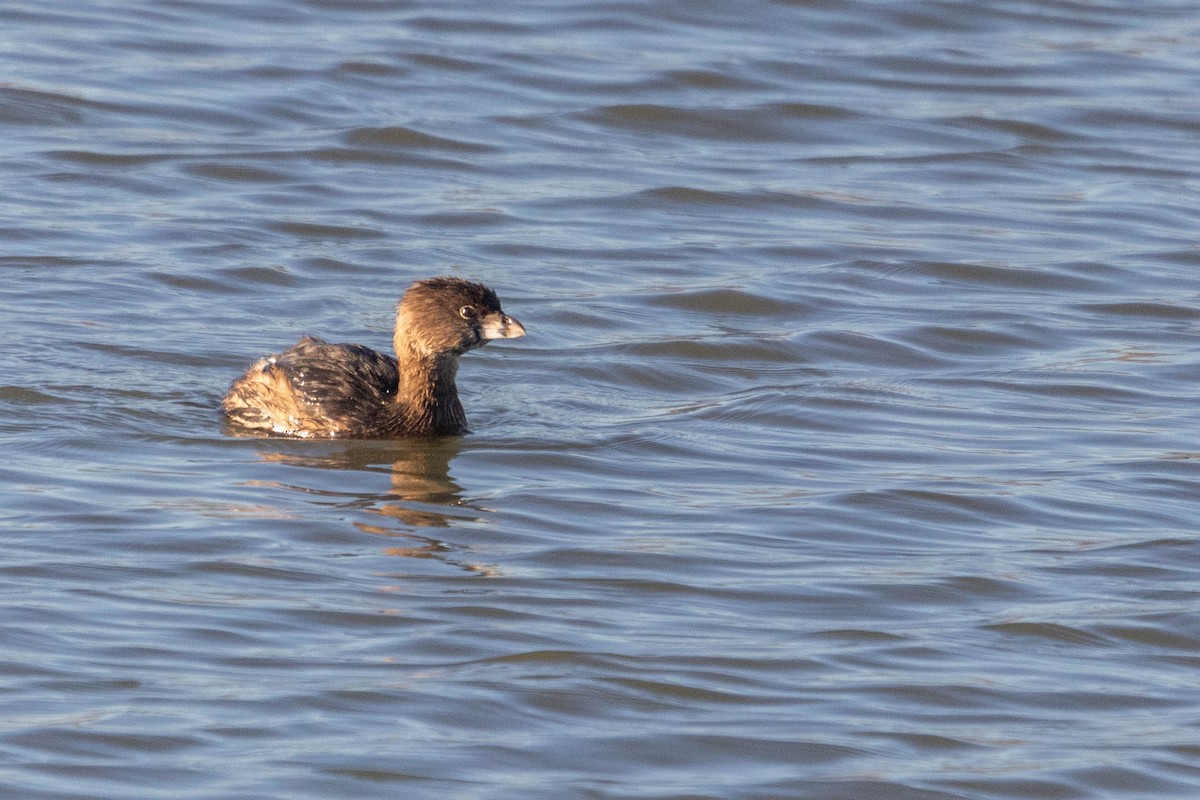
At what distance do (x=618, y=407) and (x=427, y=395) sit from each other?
1.05 m

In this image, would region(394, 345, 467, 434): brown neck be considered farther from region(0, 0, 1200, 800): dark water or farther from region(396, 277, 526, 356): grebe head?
region(0, 0, 1200, 800): dark water

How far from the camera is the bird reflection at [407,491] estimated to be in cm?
859

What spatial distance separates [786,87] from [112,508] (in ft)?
34.7

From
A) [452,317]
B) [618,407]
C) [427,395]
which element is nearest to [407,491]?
[427,395]

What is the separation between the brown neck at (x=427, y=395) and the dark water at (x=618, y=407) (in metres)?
0.18

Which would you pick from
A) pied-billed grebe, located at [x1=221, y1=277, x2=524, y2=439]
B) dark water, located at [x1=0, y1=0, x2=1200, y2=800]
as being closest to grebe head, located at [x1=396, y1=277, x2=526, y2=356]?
pied-billed grebe, located at [x1=221, y1=277, x2=524, y2=439]

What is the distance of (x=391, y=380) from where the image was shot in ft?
35.2

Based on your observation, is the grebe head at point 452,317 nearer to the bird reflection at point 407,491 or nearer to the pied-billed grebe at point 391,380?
the pied-billed grebe at point 391,380

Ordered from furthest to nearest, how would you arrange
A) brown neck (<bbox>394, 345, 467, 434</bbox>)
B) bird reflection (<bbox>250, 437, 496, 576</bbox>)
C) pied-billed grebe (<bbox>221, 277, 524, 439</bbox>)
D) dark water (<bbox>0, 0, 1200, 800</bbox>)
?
brown neck (<bbox>394, 345, 467, 434</bbox>) < pied-billed grebe (<bbox>221, 277, 524, 439</bbox>) < bird reflection (<bbox>250, 437, 496, 576</bbox>) < dark water (<bbox>0, 0, 1200, 800</bbox>)

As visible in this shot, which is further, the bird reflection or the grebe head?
the grebe head

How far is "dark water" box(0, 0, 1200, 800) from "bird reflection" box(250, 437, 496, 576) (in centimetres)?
4

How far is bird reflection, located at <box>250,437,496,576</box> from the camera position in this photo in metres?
8.59

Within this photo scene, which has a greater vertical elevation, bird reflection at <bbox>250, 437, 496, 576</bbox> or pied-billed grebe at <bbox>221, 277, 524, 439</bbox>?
pied-billed grebe at <bbox>221, 277, 524, 439</bbox>

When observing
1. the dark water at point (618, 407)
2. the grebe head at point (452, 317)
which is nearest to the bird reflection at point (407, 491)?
the dark water at point (618, 407)
